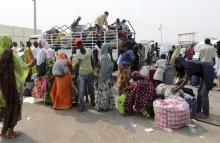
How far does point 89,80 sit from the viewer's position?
890 centimetres

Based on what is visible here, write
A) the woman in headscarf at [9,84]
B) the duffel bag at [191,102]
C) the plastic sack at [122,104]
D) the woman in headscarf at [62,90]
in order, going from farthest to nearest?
the woman in headscarf at [62,90] → the plastic sack at [122,104] → the duffel bag at [191,102] → the woman in headscarf at [9,84]

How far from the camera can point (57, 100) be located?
888cm

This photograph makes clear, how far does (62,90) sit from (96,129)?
200cm

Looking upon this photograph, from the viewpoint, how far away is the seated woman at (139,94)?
7.85 metres

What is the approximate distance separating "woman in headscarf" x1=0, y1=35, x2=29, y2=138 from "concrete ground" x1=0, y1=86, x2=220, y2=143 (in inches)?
14.4

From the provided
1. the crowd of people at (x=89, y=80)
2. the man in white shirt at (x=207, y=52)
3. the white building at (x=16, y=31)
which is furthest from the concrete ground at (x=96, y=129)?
the white building at (x=16, y=31)

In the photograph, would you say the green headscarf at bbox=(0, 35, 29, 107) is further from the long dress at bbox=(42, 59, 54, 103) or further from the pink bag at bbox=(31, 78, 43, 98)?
the pink bag at bbox=(31, 78, 43, 98)

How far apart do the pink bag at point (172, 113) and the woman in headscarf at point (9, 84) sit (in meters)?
2.74

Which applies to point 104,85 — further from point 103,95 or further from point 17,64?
point 17,64

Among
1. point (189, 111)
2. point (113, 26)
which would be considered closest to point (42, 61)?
point (189, 111)

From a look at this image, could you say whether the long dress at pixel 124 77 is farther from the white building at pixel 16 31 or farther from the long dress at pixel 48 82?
the white building at pixel 16 31

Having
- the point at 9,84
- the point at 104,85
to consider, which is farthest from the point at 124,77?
the point at 9,84

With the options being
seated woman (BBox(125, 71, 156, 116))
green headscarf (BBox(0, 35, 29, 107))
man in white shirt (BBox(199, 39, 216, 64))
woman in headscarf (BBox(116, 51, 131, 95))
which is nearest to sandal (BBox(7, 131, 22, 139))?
green headscarf (BBox(0, 35, 29, 107))

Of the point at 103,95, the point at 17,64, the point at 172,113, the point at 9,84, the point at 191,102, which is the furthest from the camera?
the point at 103,95
